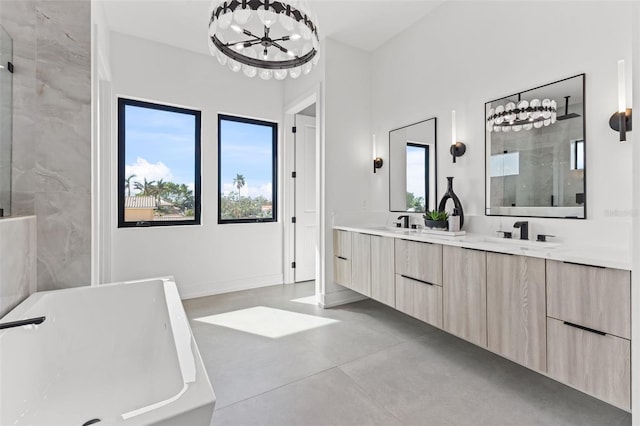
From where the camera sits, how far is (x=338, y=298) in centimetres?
353

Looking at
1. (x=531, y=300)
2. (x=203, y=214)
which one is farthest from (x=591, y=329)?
(x=203, y=214)

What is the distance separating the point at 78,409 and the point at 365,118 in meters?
3.53

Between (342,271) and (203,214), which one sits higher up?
(203,214)

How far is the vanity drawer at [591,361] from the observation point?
1.38m

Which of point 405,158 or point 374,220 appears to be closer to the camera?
point 405,158

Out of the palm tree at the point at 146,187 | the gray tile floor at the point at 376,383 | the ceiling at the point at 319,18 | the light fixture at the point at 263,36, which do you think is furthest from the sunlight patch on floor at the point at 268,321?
the ceiling at the point at 319,18

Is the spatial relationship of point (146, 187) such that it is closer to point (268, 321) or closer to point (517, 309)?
point (268, 321)

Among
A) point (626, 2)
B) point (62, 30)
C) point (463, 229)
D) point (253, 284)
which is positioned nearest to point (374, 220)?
point (463, 229)

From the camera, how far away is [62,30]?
73.4 inches

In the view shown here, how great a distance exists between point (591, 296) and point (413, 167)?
78.9 inches

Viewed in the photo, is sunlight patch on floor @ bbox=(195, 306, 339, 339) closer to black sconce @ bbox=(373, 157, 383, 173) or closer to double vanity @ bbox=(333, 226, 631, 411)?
double vanity @ bbox=(333, 226, 631, 411)

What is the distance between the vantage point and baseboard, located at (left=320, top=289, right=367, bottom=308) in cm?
344

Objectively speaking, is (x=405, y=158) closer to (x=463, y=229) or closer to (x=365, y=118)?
(x=365, y=118)

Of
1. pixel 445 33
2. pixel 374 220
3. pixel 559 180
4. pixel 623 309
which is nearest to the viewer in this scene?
pixel 623 309
